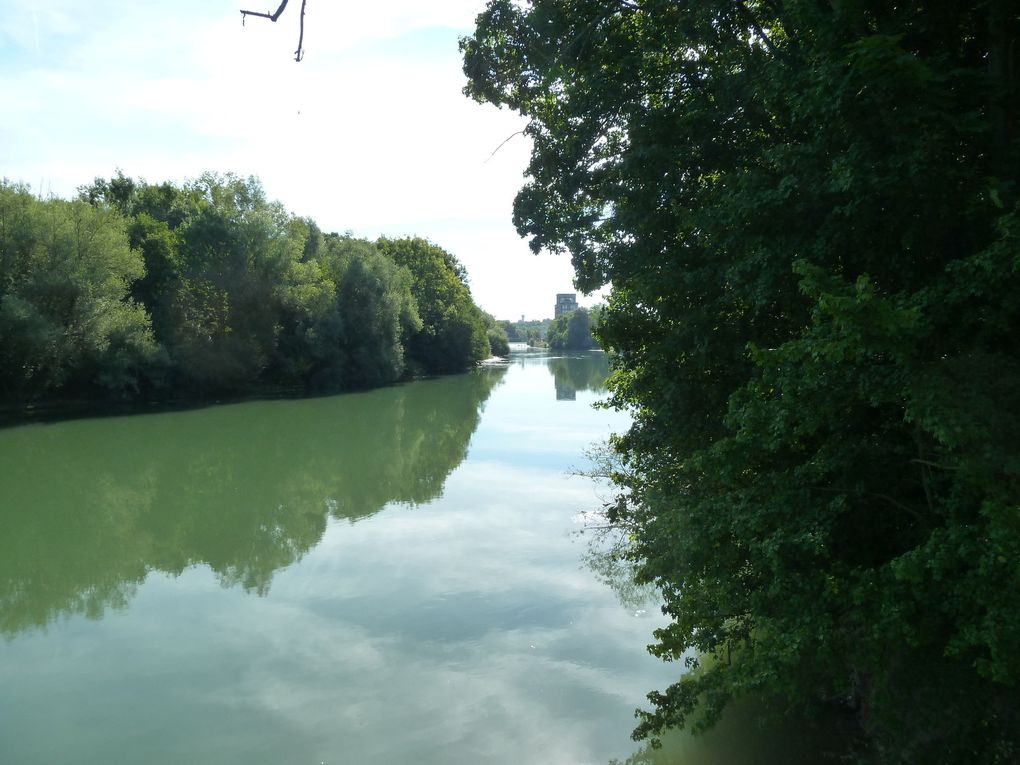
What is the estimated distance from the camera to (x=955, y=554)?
14.4 ft

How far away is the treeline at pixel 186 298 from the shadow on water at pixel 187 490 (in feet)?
10.7

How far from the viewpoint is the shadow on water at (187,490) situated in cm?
1199

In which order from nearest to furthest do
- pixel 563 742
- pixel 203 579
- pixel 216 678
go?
1. pixel 563 742
2. pixel 216 678
3. pixel 203 579

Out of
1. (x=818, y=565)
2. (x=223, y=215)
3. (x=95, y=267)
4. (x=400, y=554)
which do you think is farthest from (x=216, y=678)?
(x=223, y=215)

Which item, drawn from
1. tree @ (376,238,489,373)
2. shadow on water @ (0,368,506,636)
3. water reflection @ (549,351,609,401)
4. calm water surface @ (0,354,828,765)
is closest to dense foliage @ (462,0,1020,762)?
calm water surface @ (0,354,828,765)

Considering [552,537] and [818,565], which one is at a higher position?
[818,565]

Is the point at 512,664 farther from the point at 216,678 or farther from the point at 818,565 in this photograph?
the point at 818,565

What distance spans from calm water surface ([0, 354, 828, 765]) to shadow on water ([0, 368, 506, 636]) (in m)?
0.08

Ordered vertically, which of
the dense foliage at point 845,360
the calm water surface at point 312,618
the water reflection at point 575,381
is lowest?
the calm water surface at point 312,618

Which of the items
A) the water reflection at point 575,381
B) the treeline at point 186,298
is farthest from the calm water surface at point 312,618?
the water reflection at point 575,381

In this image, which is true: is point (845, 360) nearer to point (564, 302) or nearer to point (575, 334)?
point (575, 334)

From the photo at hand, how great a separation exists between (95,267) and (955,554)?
32.2 m

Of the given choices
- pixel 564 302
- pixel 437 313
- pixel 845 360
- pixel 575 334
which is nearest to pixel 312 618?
pixel 845 360

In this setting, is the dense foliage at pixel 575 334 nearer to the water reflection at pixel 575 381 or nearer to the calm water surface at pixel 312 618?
the water reflection at pixel 575 381
